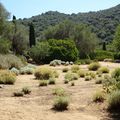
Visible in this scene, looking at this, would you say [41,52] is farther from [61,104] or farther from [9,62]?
[61,104]

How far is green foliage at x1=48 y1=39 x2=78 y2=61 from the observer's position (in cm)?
5012

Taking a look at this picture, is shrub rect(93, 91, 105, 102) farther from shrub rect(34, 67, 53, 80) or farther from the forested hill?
the forested hill

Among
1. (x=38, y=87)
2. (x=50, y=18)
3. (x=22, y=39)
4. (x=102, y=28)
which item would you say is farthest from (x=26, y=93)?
(x=50, y=18)

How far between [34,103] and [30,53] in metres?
36.9

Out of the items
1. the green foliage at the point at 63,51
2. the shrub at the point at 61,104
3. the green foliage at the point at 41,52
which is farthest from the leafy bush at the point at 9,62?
the shrub at the point at 61,104

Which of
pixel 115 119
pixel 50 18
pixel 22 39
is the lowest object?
pixel 115 119

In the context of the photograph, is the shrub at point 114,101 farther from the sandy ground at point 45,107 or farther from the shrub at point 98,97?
the shrub at point 98,97

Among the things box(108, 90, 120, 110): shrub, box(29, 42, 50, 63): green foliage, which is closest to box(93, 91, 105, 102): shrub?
box(108, 90, 120, 110): shrub

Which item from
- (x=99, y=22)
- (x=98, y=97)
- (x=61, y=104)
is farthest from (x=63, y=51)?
(x=99, y=22)

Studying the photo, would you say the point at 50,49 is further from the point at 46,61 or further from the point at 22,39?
the point at 22,39

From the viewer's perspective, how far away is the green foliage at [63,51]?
50125 millimetres

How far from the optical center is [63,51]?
5075 centimetres

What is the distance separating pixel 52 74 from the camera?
1012 inches

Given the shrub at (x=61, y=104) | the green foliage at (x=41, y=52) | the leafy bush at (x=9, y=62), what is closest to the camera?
the shrub at (x=61, y=104)
